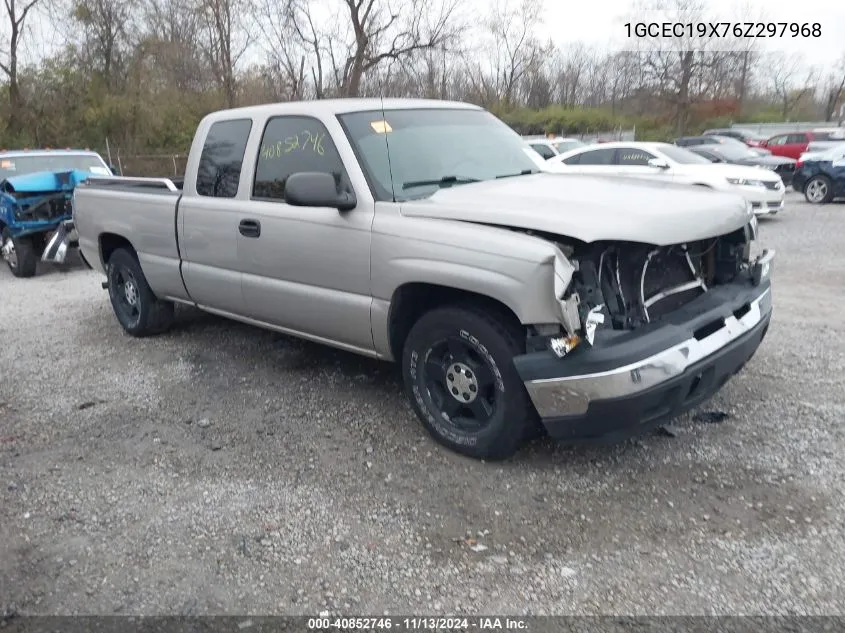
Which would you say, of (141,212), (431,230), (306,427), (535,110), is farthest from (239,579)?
(535,110)

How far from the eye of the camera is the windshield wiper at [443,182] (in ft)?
14.2

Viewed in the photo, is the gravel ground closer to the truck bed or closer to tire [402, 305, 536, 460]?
tire [402, 305, 536, 460]

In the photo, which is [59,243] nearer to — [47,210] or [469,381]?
[47,210]

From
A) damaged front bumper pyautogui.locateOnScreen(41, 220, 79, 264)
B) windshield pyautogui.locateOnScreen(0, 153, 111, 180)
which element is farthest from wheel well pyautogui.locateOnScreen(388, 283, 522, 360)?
windshield pyautogui.locateOnScreen(0, 153, 111, 180)

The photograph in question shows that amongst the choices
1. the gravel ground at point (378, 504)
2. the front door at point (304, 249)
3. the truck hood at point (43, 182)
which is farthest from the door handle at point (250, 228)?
the truck hood at point (43, 182)

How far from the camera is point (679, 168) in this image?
13164mm

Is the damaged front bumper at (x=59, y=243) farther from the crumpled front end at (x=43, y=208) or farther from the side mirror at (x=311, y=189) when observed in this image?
the side mirror at (x=311, y=189)

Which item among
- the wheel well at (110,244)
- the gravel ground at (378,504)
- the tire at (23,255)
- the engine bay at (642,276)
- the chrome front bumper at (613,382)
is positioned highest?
the engine bay at (642,276)

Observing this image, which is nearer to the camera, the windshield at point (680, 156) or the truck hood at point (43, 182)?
the truck hood at point (43, 182)

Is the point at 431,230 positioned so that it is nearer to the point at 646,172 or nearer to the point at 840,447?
the point at 840,447

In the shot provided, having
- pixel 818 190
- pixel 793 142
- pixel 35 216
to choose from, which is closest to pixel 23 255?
pixel 35 216

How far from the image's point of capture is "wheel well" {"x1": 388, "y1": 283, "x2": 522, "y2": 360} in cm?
377

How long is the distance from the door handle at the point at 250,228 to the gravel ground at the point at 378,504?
3.63 ft

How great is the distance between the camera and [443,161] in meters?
4.57
